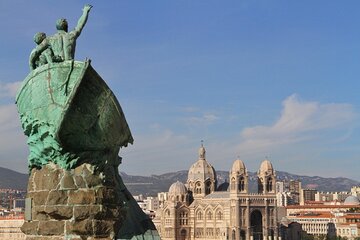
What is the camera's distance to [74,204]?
7871 mm

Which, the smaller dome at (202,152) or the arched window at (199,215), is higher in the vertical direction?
the smaller dome at (202,152)

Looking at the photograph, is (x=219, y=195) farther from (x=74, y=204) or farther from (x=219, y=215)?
(x=74, y=204)

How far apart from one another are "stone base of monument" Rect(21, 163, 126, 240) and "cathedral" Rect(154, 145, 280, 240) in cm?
8870

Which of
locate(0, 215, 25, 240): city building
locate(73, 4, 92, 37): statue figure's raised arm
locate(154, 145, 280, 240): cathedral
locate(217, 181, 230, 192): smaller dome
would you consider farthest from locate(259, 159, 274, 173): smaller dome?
locate(73, 4, 92, 37): statue figure's raised arm

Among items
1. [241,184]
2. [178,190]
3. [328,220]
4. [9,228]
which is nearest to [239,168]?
[241,184]

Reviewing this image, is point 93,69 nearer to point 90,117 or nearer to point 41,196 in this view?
point 90,117

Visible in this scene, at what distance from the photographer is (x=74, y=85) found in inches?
311

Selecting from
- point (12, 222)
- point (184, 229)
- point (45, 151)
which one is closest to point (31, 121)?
point (45, 151)

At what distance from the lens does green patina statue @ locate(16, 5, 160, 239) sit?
7.89m

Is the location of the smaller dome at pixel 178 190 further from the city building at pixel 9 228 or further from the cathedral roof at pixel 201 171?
the city building at pixel 9 228

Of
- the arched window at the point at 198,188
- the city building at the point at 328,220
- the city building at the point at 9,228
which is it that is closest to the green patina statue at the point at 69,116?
the city building at the point at 9,228

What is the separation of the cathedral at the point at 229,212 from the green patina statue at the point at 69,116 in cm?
8864

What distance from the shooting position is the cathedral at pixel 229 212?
96688mm

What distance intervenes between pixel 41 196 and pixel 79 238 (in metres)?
0.72
